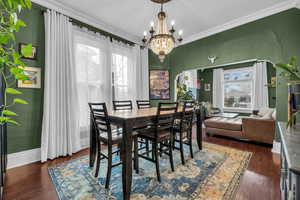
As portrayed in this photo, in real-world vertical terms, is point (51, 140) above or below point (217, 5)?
below

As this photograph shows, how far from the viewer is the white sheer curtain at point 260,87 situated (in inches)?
195

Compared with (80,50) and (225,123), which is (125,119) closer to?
(80,50)

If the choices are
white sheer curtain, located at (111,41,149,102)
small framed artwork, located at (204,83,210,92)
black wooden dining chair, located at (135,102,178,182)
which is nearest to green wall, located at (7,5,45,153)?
white sheer curtain, located at (111,41,149,102)

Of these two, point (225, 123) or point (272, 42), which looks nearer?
point (272, 42)

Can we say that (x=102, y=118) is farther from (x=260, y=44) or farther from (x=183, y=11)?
(x=260, y=44)

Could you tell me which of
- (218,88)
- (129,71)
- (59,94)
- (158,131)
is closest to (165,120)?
(158,131)

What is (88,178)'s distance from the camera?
1.88 metres

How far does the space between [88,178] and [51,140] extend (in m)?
1.15

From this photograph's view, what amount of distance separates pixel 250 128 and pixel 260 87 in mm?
2812

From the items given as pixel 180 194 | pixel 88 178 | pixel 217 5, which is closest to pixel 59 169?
pixel 88 178

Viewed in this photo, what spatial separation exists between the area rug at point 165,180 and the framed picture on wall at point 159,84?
2393mm

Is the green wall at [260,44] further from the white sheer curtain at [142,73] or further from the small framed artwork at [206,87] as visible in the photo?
the small framed artwork at [206,87]

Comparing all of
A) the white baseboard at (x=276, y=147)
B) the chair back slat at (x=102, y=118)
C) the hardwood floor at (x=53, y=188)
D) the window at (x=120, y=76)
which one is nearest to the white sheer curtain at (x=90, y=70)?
the window at (x=120, y=76)

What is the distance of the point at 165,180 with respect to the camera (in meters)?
1.83
